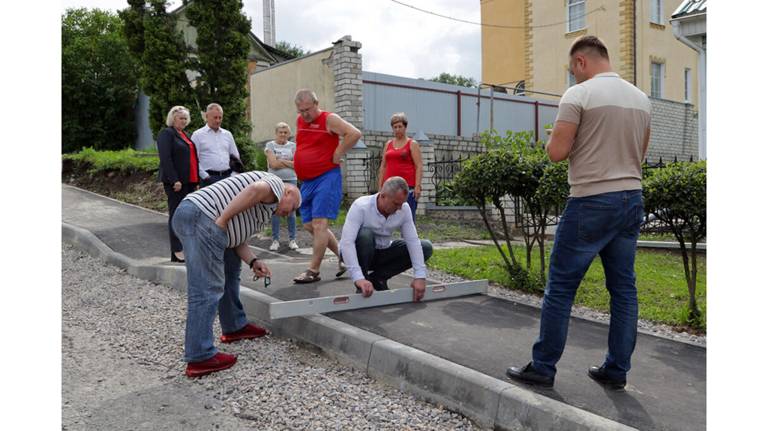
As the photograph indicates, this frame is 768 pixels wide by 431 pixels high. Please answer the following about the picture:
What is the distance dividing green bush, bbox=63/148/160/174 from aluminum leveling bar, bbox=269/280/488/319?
36.2ft

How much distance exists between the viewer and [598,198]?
11.3 ft

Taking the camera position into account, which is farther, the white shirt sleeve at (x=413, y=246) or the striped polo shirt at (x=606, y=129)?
the white shirt sleeve at (x=413, y=246)

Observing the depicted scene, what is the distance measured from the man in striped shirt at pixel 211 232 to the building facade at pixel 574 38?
2435 cm

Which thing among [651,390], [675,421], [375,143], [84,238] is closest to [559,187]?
[651,390]

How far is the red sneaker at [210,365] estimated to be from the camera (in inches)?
A: 171

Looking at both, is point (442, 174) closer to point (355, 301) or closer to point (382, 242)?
point (382, 242)

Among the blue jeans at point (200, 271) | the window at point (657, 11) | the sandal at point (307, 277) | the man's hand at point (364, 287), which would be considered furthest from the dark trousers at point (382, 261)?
the window at point (657, 11)

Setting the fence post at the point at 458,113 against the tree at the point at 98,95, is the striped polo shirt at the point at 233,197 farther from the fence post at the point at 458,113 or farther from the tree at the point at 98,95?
the tree at the point at 98,95

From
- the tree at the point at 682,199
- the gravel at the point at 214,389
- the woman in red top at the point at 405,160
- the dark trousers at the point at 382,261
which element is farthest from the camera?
the woman in red top at the point at 405,160

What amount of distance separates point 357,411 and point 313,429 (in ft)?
1.10

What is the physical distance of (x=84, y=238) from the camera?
9.65 meters

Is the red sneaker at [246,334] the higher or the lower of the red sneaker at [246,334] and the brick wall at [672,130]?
the lower

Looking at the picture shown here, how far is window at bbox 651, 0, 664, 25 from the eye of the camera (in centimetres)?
2708

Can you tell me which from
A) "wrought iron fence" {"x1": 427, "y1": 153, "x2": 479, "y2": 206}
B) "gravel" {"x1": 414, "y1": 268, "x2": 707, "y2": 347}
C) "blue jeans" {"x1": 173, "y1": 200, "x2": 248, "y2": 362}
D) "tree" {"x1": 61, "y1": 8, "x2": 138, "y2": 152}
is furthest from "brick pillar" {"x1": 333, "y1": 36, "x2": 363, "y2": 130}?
"tree" {"x1": 61, "y1": 8, "x2": 138, "y2": 152}
